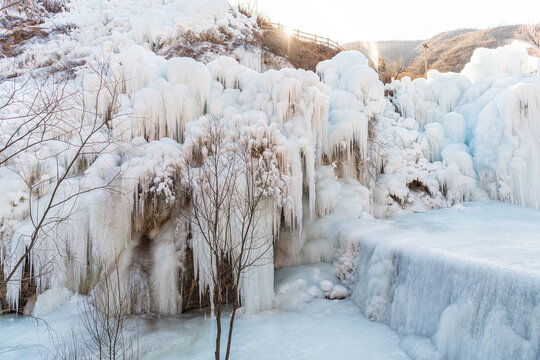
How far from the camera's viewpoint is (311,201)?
329 inches

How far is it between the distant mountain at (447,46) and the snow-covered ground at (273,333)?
3030 cm

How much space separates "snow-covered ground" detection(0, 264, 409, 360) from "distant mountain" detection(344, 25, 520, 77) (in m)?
30.3

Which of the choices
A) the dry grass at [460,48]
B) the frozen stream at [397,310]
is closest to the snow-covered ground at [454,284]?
the frozen stream at [397,310]

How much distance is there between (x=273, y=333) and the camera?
6.22m

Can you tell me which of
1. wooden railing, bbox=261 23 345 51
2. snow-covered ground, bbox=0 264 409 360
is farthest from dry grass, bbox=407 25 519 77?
snow-covered ground, bbox=0 264 409 360

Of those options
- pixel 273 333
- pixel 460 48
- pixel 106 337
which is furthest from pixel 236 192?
pixel 460 48

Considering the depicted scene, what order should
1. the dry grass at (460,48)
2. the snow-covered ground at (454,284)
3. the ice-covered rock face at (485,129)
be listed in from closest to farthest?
the snow-covered ground at (454,284) → the ice-covered rock face at (485,129) → the dry grass at (460,48)

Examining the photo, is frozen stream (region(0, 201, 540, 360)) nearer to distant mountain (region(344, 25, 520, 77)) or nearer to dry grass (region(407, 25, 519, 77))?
distant mountain (region(344, 25, 520, 77))

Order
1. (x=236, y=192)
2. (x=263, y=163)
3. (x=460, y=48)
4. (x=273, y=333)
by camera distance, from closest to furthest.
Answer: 1. (x=273, y=333)
2. (x=236, y=192)
3. (x=263, y=163)
4. (x=460, y=48)

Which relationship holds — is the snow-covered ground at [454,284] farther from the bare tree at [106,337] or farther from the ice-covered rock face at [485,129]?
the bare tree at [106,337]

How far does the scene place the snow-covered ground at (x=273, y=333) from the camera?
5.54 meters

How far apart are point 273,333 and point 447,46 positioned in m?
46.1

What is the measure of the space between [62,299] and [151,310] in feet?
6.03

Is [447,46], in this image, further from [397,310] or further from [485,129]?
[397,310]
